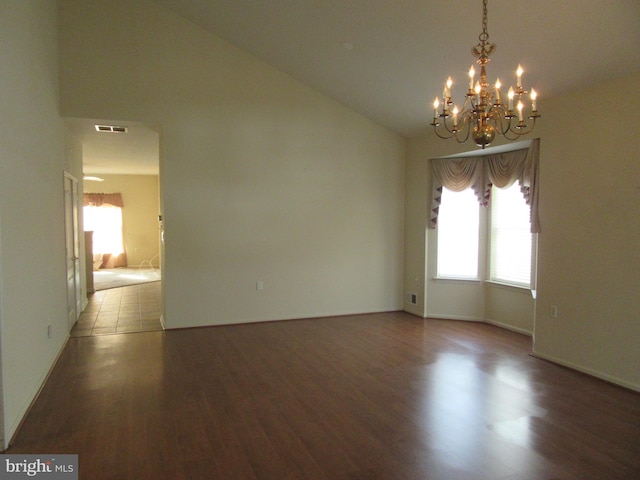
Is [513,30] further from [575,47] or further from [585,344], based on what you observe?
[585,344]

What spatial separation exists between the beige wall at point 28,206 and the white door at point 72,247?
611mm

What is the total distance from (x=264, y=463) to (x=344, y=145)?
482 centimetres

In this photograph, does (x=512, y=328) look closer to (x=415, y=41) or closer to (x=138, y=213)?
(x=415, y=41)

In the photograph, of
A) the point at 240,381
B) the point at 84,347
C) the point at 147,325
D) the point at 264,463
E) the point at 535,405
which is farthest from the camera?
the point at 147,325

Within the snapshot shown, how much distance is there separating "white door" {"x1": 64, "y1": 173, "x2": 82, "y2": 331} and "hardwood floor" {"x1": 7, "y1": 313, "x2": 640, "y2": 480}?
0.77 m

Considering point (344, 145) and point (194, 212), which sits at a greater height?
point (344, 145)

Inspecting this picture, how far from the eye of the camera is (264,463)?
8.32ft

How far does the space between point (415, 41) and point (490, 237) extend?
10.0ft

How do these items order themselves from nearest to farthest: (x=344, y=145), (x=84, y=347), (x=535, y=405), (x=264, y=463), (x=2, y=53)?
1. (x=264, y=463)
2. (x=2, y=53)
3. (x=535, y=405)
4. (x=84, y=347)
5. (x=344, y=145)

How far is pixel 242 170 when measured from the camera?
5.85 m

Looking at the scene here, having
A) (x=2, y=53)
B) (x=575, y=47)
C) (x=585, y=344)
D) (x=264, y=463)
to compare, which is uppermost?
(x=575, y=47)

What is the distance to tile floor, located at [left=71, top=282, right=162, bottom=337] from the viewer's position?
5.63 m

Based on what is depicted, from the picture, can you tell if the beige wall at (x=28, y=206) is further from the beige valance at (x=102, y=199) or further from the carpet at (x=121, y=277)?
the beige valance at (x=102, y=199)

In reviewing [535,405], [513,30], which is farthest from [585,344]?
[513,30]
